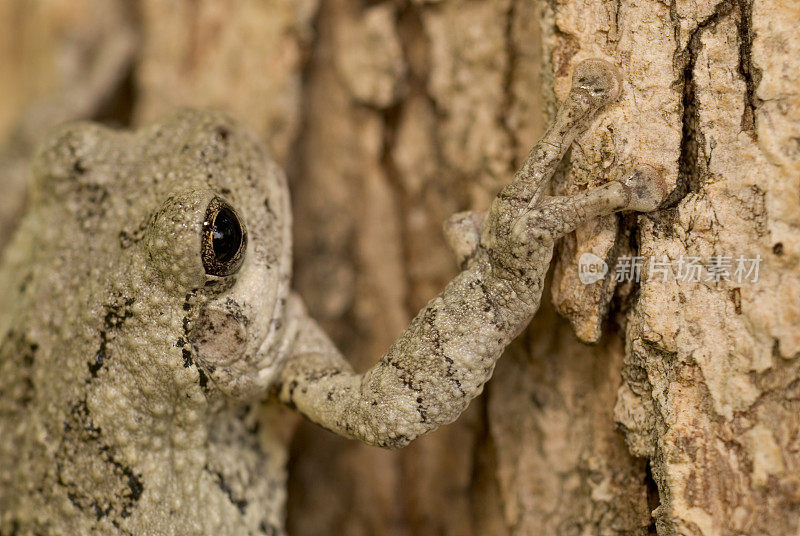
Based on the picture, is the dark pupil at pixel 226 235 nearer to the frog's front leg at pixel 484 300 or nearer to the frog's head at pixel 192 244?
the frog's head at pixel 192 244

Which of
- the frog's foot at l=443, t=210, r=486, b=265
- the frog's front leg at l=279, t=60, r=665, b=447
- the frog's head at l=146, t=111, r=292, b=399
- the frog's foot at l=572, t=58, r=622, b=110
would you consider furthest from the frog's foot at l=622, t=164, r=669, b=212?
the frog's head at l=146, t=111, r=292, b=399

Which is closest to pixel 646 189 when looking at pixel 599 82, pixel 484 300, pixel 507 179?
pixel 599 82

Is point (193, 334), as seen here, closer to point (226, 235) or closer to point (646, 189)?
point (226, 235)

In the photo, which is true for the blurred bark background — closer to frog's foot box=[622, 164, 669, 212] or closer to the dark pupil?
frog's foot box=[622, 164, 669, 212]

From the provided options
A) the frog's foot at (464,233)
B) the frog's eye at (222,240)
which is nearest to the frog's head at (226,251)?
the frog's eye at (222,240)

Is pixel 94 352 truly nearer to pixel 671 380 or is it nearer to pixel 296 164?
pixel 296 164

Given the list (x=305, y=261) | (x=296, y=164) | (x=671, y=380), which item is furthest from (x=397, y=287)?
(x=671, y=380)
